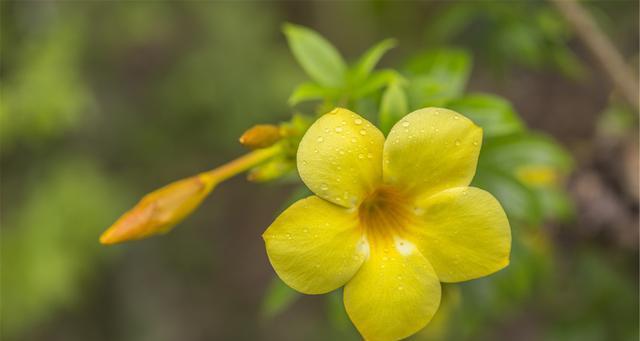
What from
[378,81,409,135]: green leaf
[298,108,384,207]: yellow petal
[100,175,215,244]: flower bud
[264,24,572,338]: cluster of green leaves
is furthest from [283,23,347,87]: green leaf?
[298,108,384,207]: yellow petal

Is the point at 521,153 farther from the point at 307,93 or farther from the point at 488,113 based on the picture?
the point at 307,93

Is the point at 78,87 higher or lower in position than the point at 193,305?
higher

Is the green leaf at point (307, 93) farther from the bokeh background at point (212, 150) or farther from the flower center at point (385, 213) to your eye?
the bokeh background at point (212, 150)

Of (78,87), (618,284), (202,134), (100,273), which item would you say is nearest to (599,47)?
(618,284)

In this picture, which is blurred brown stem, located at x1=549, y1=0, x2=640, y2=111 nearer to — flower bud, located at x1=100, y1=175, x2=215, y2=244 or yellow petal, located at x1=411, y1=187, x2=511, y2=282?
yellow petal, located at x1=411, y1=187, x2=511, y2=282

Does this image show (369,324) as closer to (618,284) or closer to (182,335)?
(618,284)

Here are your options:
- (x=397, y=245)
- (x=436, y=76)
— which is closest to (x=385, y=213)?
(x=397, y=245)
